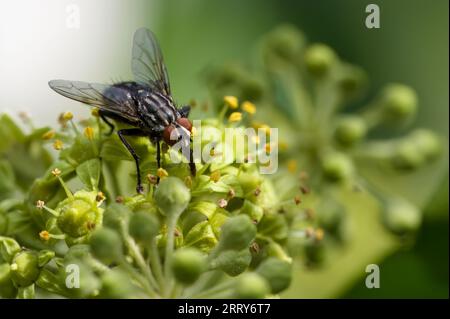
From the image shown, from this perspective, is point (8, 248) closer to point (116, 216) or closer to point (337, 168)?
point (116, 216)

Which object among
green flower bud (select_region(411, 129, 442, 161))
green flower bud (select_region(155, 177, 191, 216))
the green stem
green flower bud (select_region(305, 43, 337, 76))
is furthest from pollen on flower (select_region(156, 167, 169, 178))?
green flower bud (select_region(411, 129, 442, 161))

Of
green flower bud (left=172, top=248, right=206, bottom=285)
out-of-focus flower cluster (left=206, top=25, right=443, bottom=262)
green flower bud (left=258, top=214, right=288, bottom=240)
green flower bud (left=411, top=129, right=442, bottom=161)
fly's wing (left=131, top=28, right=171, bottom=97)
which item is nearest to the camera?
green flower bud (left=172, top=248, right=206, bottom=285)

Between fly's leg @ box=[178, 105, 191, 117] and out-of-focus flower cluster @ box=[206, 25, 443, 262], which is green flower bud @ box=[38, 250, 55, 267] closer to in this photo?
fly's leg @ box=[178, 105, 191, 117]

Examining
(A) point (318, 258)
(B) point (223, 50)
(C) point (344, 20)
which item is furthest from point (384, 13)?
(A) point (318, 258)

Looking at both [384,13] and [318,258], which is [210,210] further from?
[384,13]

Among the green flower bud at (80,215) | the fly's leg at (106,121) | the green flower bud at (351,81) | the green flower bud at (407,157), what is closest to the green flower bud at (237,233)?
the green flower bud at (80,215)
